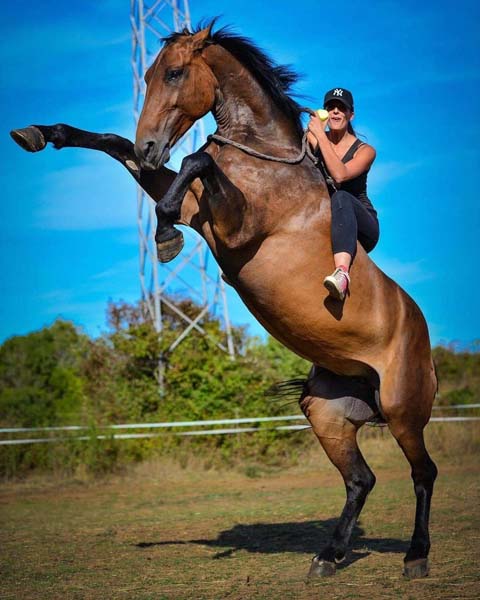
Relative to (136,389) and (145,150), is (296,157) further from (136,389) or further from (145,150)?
(136,389)

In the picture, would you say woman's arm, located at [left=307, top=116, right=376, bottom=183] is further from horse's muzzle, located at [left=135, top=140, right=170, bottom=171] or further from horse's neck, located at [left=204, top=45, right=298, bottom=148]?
horse's muzzle, located at [left=135, top=140, right=170, bottom=171]

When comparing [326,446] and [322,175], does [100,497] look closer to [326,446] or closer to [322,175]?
[326,446]

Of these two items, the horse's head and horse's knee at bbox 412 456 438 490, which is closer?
the horse's head

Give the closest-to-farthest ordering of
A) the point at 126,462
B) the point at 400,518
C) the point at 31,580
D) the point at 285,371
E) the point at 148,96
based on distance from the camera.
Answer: the point at 148,96
the point at 31,580
the point at 400,518
the point at 126,462
the point at 285,371

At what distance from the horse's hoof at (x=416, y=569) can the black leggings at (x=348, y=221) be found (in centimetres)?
214

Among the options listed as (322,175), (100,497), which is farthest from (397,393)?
(100,497)

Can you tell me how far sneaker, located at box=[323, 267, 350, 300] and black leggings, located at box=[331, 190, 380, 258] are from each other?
0.19 m

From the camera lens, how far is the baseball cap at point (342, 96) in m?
5.38

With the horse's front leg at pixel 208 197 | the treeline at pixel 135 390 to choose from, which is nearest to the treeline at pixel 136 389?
the treeline at pixel 135 390

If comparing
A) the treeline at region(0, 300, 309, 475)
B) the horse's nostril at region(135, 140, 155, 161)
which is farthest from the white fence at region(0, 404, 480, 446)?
the horse's nostril at region(135, 140, 155, 161)

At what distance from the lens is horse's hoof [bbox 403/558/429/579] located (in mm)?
5160

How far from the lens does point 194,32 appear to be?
527 cm

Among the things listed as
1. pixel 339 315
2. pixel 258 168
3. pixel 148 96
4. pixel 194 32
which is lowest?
pixel 339 315

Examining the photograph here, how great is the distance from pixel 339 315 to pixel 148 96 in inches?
75.4
